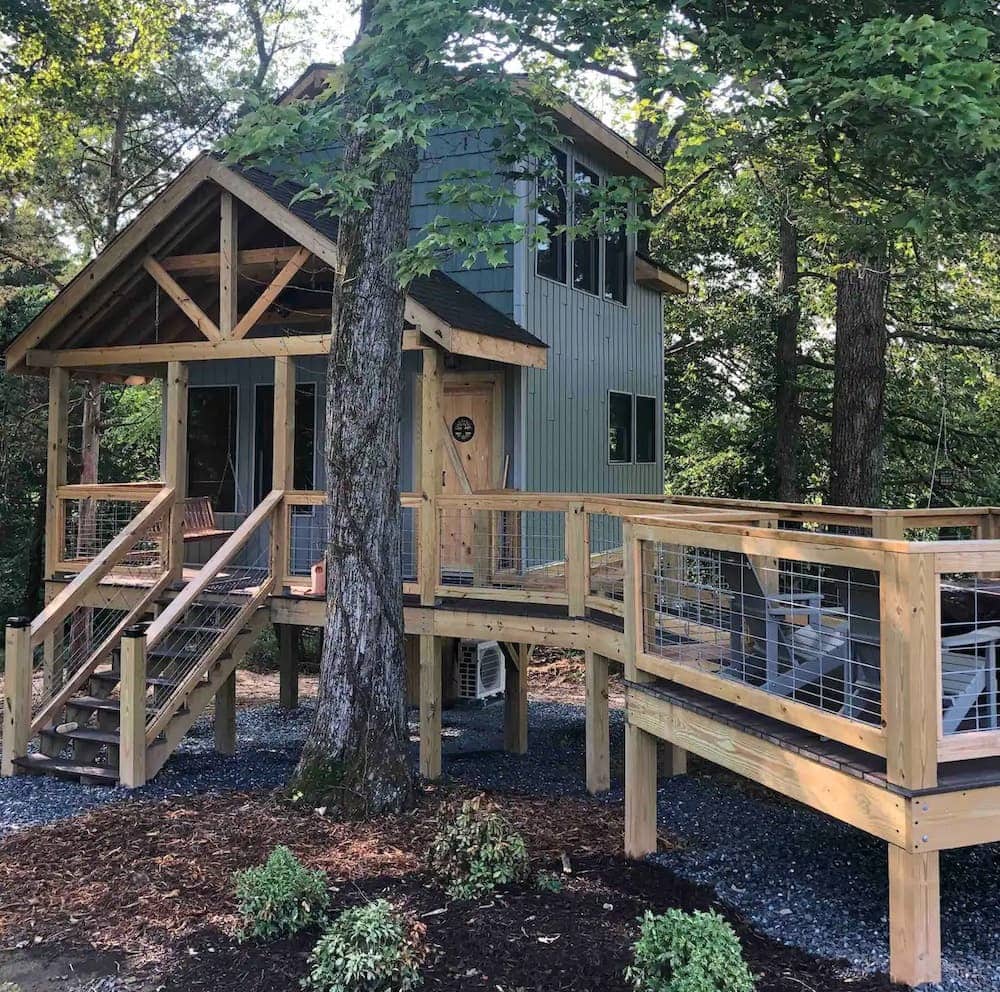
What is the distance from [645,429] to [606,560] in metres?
4.67

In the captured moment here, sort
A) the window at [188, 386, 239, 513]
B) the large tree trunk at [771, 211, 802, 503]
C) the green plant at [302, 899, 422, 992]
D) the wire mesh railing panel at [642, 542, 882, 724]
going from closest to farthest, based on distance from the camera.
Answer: the green plant at [302, 899, 422, 992] → the wire mesh railing panel at [642, 542, 882, 724] → the window at [188, 386, 239, 513] → the large tree trunk at [771, 211, 802, 503]

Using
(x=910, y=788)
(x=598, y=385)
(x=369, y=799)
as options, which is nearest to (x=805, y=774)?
(x=910, y=788)

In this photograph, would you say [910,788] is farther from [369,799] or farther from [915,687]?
[369,799]

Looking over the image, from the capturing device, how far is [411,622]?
8844 millimetres

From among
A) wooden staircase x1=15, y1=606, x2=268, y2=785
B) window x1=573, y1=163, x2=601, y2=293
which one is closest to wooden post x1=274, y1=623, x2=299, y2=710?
wooden staircase x1=15, y1=606, x2=268, y2=785

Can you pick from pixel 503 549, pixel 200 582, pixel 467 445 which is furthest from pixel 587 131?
pixel 200 582

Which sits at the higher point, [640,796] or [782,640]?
[782,640]

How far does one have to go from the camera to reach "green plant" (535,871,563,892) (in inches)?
187

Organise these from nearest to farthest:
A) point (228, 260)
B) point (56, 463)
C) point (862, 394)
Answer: point (228, 260)
point (56, 463)
point (862, 394)

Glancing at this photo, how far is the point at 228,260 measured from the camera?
9.22 m

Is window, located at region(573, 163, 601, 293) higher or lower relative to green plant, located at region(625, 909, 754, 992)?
higher

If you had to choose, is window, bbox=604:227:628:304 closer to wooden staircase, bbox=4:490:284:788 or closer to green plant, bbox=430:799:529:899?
wooden staircase, bbox=4:490:284:788

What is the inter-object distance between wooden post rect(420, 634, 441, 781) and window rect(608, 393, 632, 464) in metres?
4.81

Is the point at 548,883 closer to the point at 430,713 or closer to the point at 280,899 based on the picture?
the point at 280,899
